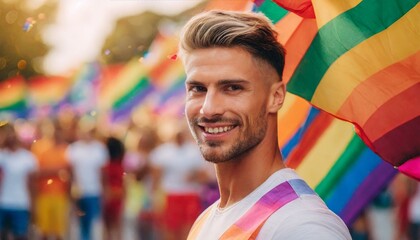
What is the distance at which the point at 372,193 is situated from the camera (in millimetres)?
5875

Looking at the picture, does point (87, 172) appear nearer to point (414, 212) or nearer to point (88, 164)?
point (88, 164)

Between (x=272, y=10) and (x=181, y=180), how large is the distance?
27.5 feet

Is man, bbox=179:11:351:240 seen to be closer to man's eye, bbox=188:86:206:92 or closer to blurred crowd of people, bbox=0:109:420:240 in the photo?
man's eye, bbox=188:86:206:92

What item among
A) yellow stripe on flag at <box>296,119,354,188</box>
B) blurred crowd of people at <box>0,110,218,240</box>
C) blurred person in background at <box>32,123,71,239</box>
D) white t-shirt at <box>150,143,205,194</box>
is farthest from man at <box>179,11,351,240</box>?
blurred person in background at <box>32,123,71,239</box>

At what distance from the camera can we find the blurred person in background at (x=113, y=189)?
15074 mm

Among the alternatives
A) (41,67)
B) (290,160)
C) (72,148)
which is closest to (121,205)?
(72,148)

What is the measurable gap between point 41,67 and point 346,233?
5133cm

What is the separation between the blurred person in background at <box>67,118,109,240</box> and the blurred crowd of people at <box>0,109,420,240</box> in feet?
0.05

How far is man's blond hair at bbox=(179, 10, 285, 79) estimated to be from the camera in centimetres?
389

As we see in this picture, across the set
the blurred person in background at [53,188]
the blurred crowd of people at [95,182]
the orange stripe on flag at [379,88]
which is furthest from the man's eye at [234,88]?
the blurred person in background at [53,188]

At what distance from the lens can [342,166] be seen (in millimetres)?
5785

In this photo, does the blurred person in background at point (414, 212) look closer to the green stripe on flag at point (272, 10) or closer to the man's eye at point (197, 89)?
the green stripe on flag at point (272, 10)

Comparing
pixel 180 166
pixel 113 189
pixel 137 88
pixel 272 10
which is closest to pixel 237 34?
pixel 272 10

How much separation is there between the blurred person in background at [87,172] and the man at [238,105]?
11155 millimetres
